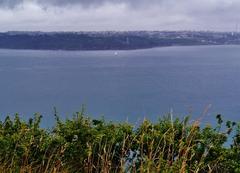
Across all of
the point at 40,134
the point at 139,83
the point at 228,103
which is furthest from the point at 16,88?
the point at 40,134

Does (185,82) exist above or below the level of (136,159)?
below

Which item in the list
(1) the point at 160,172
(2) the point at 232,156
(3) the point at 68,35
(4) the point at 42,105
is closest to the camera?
(1) the point at 160,172

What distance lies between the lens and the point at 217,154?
13.7ft

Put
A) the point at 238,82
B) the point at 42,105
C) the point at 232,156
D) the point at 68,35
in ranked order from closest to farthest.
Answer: the point at 232,156, the point at 42,105, the point at 238,82, the point at 68,35

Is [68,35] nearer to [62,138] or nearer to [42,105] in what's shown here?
[42,105]

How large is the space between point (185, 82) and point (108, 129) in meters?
80.3

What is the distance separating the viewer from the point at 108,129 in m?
4.65

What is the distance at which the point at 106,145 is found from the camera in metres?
4.47

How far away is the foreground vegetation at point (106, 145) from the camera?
408cm

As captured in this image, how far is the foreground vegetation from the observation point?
4.08 meters

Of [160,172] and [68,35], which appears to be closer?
[160,172]

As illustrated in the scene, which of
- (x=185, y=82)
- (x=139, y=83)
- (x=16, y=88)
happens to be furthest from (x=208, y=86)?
(x=16, y=88)

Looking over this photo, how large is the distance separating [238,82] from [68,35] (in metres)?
108

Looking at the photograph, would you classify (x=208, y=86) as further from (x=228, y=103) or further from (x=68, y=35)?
(x=68, y=35)
